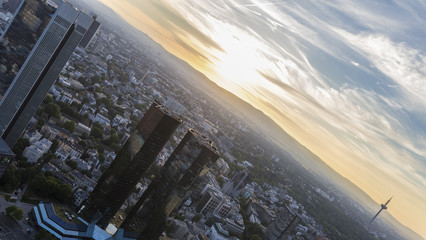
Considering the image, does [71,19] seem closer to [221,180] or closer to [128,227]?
[128,227]

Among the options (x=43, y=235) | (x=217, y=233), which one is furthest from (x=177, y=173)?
(x=217, y=233)

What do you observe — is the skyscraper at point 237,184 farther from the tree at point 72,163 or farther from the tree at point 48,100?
the tree at point 48,100

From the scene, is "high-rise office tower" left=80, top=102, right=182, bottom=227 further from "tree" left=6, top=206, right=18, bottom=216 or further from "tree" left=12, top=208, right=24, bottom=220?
"tree" left=6, top=206, right=18, bottom=216

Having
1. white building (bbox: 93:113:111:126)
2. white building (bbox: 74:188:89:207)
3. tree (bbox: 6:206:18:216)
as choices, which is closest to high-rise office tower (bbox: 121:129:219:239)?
white building (bbox: 74:188:89:207)

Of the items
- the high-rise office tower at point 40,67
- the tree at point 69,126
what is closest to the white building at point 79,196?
the high-rise office tower at point 40,67

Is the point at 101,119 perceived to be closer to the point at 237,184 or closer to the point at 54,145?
the point at 54,145

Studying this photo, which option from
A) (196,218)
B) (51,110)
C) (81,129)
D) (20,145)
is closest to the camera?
(20,145)
